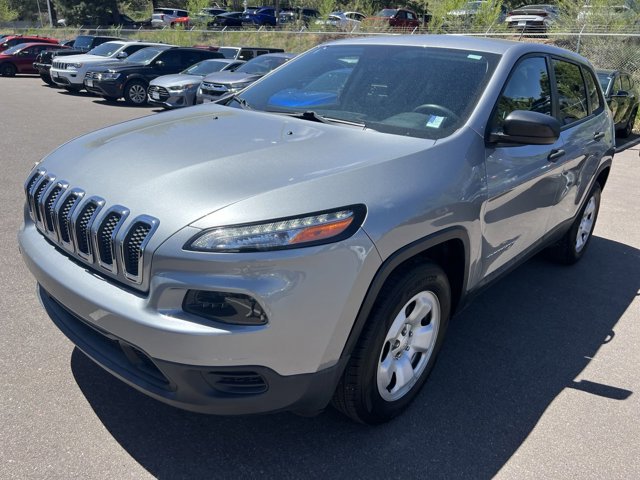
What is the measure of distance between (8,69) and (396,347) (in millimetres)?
25041

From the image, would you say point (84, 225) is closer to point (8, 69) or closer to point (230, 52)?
point (230, 52)

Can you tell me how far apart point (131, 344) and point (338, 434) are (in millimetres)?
1109

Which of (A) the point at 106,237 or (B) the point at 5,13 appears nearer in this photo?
(A) the point at 106,237

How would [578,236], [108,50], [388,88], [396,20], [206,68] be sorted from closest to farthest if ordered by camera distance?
[388,88] → [578,236] → [206,68] → [108,50] → [396,20]

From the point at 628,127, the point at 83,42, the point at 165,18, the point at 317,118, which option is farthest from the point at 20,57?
the point at 165,18

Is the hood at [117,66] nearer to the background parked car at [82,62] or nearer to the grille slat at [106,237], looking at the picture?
the background parked car at [82,62]

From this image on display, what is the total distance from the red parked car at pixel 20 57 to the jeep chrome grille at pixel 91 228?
2338 centimetres

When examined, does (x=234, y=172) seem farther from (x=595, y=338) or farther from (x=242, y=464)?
(x=595, y=338)

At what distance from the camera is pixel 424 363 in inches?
112

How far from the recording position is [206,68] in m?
14.5

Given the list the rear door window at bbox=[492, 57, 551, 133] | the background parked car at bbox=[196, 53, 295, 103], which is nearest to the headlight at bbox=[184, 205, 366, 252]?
the rear door window at bbox=[492, 57, 551, 133]

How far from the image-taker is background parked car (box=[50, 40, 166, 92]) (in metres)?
15.8

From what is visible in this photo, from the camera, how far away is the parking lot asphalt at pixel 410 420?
241cm

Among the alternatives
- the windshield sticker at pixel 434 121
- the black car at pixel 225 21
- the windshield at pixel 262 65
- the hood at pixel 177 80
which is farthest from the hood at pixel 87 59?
the black car at pixel 225 21
